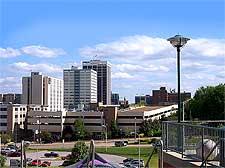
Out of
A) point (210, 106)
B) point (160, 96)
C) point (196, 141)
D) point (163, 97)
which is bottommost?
point (196, 141)

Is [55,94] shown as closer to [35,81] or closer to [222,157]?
[35,81]

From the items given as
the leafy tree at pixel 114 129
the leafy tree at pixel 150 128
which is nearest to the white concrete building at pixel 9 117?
the leafy tree at pixel 114 129

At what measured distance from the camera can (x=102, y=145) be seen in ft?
278

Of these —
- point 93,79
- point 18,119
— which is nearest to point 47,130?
point 18,119

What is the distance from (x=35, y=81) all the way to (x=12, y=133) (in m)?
34.4

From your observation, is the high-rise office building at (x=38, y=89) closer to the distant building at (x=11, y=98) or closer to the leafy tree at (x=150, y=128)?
the distant building at (x=11, y=98)

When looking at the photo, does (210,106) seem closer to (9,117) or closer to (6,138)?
(6,138)

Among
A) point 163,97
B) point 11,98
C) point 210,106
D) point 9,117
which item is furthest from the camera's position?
point 163,97

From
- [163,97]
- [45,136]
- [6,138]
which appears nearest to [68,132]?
[45,136]

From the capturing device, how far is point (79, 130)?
98.4 meters

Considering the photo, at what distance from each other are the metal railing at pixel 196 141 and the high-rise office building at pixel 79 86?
562ft

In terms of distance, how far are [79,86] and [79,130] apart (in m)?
92.5

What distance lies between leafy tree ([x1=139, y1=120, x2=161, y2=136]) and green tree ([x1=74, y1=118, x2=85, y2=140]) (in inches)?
569

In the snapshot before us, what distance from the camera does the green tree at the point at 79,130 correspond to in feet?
322
